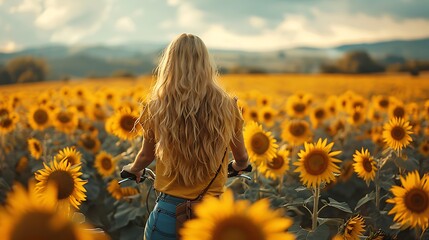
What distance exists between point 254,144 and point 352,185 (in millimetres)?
1705

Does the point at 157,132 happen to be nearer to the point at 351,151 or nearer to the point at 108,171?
the point at 108,171

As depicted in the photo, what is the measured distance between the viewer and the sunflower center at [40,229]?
1527 mm

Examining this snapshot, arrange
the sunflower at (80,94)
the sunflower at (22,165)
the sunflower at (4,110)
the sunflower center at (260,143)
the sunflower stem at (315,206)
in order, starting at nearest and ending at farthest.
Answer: the sunflower stem at (315,206), the sunflower center at (260,143), the sunflower at (22,165), the sunflower at (4,110), the sunflower at (80,94)

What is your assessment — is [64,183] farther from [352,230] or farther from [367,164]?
[367,164]

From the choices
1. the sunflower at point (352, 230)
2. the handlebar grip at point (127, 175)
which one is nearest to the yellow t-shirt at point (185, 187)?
the handlebar grip at point (127, 175)

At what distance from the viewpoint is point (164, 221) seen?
3387 millimetres

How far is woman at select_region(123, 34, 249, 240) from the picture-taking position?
3426 mm

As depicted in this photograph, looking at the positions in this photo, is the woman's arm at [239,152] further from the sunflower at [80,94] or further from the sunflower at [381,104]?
the sunflower at [80,94]

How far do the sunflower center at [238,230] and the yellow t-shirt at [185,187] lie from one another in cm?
174

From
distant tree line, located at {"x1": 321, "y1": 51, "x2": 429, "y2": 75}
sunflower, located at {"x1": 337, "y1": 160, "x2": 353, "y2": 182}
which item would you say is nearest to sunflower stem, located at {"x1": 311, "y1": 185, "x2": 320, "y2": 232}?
sunflower, located at {"x1": 337, "y1": 160, "x2": 353, "y2": 182}

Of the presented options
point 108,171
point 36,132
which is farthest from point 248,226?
point 36,132

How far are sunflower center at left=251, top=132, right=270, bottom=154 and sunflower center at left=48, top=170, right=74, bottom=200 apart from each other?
7.40ft

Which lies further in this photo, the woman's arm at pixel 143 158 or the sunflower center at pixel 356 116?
the sunflower center at pixel 356 116

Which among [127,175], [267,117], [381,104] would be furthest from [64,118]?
[381,104]
